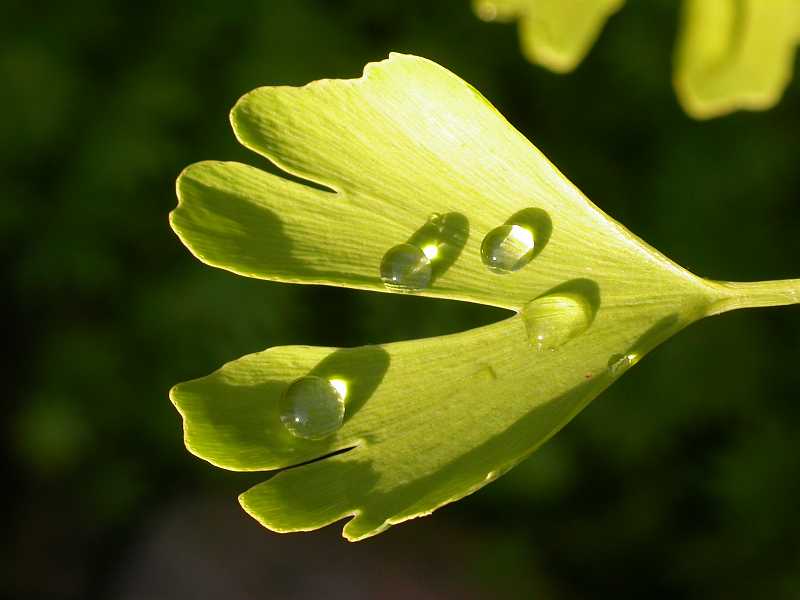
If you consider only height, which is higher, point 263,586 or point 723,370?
point 723,370

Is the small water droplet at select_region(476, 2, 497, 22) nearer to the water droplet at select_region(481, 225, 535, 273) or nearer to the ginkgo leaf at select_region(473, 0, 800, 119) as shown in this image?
the ginkgo leaf at select_region(473, 0, 800, 119)

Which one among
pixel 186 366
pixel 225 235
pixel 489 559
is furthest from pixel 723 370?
pixel 225 235

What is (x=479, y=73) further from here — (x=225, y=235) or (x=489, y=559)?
(x=225, y=235)

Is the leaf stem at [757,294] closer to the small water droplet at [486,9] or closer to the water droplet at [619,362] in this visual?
the water droplet at [619,362]

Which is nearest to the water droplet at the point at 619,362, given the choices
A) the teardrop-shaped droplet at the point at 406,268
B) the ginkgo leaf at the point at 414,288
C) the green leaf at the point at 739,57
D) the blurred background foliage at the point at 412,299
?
the ginkgo leaf at the point at 414,288

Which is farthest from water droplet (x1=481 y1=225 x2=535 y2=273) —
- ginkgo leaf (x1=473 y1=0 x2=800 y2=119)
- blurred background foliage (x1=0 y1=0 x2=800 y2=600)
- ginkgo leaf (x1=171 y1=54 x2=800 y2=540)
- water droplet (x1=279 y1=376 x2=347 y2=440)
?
blurred background foliage (x1=0 y1=0 x2=800 y2=600)

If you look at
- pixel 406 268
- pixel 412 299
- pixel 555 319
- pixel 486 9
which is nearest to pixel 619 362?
pixel 555 319

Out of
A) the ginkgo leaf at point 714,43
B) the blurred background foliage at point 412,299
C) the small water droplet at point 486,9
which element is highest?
the ginkgo leaf at point 714,43
